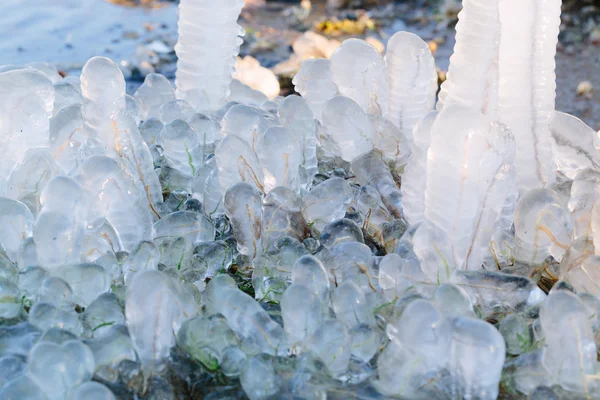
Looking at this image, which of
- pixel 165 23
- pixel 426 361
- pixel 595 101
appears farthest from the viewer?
pixel 165 23

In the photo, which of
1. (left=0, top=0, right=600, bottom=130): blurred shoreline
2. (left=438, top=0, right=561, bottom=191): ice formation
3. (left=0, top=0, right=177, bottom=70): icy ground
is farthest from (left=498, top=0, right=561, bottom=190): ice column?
(left=0, top=0, right=177, bottom=70): icy ground

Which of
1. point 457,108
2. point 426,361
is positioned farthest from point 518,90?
point 426,361

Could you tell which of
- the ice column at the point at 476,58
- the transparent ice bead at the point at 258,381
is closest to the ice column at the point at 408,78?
the ice column at the point at 476,58

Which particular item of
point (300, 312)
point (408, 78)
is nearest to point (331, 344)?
point (300, 312)

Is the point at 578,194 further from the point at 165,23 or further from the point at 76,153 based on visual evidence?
the point at 165,23

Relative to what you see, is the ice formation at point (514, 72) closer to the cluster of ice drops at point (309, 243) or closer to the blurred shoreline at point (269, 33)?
the cluster of ice drops at point (309, 243)

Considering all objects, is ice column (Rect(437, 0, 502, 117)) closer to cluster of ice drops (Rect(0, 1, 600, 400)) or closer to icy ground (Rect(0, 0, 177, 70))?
cluster of ice drops (Rect(0, 1, 600, 400))
